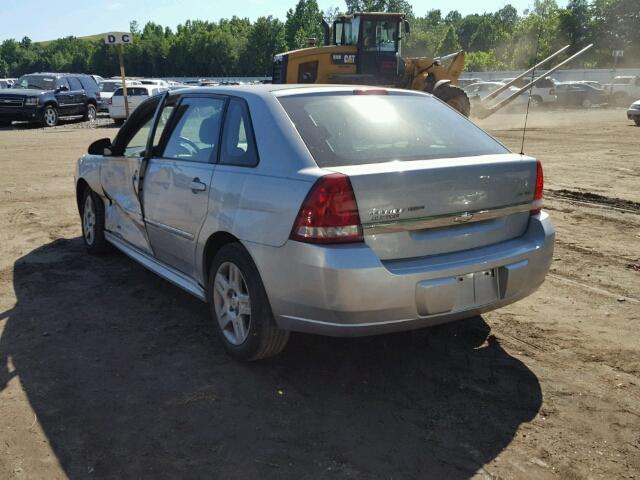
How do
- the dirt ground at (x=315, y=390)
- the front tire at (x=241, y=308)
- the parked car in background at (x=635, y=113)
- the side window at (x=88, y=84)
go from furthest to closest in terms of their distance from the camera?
1. the side window at (x=88, y=84)
2. the parked car in background at (x=635, y=113)
3. the front tire at (x=241, y=308)
4. the dirt ground at (x=315, y=390)

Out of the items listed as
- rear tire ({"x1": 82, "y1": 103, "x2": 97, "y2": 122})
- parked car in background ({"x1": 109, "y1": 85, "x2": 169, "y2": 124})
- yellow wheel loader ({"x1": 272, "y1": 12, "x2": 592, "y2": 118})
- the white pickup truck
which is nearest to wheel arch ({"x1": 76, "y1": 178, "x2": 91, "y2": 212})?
yellow wheel loader ({"x1": 272, "y1": 12, "x2": 592, "y2": 118})

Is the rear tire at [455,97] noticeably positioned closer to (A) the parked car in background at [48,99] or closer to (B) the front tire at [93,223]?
(B) the front tire at [93,223]

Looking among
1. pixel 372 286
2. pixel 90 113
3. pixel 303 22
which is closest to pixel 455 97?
pixel 90 113

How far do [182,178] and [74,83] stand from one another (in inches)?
895

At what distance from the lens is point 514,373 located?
3672mm

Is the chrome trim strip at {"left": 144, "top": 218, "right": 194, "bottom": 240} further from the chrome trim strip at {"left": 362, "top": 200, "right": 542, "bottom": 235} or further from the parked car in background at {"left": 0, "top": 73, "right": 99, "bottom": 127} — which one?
the parked car in background at {"left": 0, "top": 73, "right": 99, "bottom": 127}

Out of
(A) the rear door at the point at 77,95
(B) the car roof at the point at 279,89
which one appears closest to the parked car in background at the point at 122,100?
(A) the rear door at the point at 77,95

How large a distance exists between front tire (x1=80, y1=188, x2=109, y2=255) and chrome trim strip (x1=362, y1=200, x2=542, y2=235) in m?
3.64

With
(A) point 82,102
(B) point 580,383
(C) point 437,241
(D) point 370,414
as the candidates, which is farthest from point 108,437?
(A) point 82,102

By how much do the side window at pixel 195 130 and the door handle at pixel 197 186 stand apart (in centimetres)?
15

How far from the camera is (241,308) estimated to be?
12.4 ft

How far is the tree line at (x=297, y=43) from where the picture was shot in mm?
76000

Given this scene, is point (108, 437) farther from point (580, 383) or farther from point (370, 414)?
point (580, 383)

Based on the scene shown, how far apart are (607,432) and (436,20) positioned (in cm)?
18550
